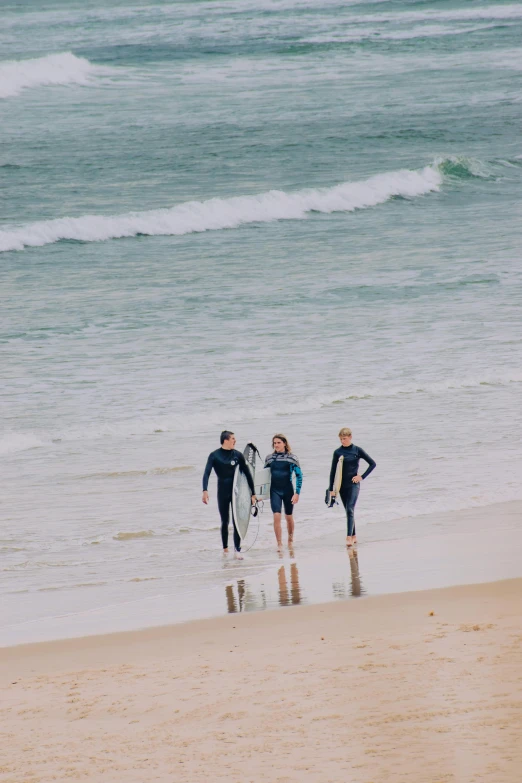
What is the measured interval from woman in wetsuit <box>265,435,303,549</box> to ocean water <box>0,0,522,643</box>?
1.16 feet

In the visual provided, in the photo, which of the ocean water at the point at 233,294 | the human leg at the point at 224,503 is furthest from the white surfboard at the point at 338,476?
the human leg at the point at 224,503

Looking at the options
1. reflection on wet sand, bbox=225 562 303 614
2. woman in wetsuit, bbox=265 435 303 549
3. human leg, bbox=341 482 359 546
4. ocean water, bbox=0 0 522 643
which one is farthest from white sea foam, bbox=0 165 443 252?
reflection on wet sand, bbox=225 562 303 614

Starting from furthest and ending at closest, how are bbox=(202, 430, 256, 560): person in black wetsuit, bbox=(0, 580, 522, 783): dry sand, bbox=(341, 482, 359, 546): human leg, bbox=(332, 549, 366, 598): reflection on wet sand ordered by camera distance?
bbox=(202, 430, 256, 560): person in black wetsuit, bbox=(341, 482, 359, 546): human leg, bbox=(332, 549, 366, 598): reflection on wet sand, bbox=(0, 580, 522, 783): dry sand

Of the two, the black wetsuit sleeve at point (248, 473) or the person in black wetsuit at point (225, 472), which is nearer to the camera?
the person in black wetsuit at point (225, 472)

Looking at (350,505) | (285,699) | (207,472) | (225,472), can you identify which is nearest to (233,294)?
(225,472)

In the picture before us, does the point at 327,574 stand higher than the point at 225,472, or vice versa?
the point at 225,472

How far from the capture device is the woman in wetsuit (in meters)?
10.9

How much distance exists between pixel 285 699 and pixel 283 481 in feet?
15.6

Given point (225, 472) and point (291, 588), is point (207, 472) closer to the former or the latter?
point (225, 472)

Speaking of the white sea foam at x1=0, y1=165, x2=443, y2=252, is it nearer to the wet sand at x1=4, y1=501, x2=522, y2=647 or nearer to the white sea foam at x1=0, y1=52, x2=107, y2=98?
the wet sand at x1=4, y1=501, x2=522, y2=647

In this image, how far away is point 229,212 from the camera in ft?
101

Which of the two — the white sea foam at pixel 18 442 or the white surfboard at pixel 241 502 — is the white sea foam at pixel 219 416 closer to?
the white sea foam at pixel 18 442

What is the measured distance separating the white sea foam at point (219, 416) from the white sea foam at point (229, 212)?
13750 millimetres

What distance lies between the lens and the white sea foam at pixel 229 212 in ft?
94.3
